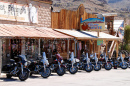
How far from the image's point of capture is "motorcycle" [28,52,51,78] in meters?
13.5

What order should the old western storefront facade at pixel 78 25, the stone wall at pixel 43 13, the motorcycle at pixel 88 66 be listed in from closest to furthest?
the motorcycle at pixel 88 66 < the stone wall at pixel 43 13 < the old western storefront facade at pixel 78 25

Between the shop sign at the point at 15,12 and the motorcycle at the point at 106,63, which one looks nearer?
the shop sign at the point at 15,12

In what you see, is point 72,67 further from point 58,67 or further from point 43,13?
point 43,13

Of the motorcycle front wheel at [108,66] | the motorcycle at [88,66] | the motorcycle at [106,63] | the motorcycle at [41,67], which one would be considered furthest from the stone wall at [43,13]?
the motorcycle front wheel at [108,66]

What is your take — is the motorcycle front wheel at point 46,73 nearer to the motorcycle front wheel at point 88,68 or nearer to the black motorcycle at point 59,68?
the black motorcycle at point 59,68

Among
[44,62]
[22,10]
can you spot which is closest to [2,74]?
→ [44,62]

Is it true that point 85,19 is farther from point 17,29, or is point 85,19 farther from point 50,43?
point 17,29

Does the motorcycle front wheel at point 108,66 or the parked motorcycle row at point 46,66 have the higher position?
the parked motorcycle row at point 46,66

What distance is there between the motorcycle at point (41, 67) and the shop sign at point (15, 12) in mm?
3971

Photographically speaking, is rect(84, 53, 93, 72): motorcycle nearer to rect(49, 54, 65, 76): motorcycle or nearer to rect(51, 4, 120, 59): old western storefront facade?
rect(49, 54, 65, 76): motorcycle

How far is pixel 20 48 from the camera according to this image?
18.0m

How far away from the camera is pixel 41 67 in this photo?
45.3 ft

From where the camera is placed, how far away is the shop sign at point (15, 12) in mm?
16062

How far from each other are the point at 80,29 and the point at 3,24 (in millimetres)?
8348
